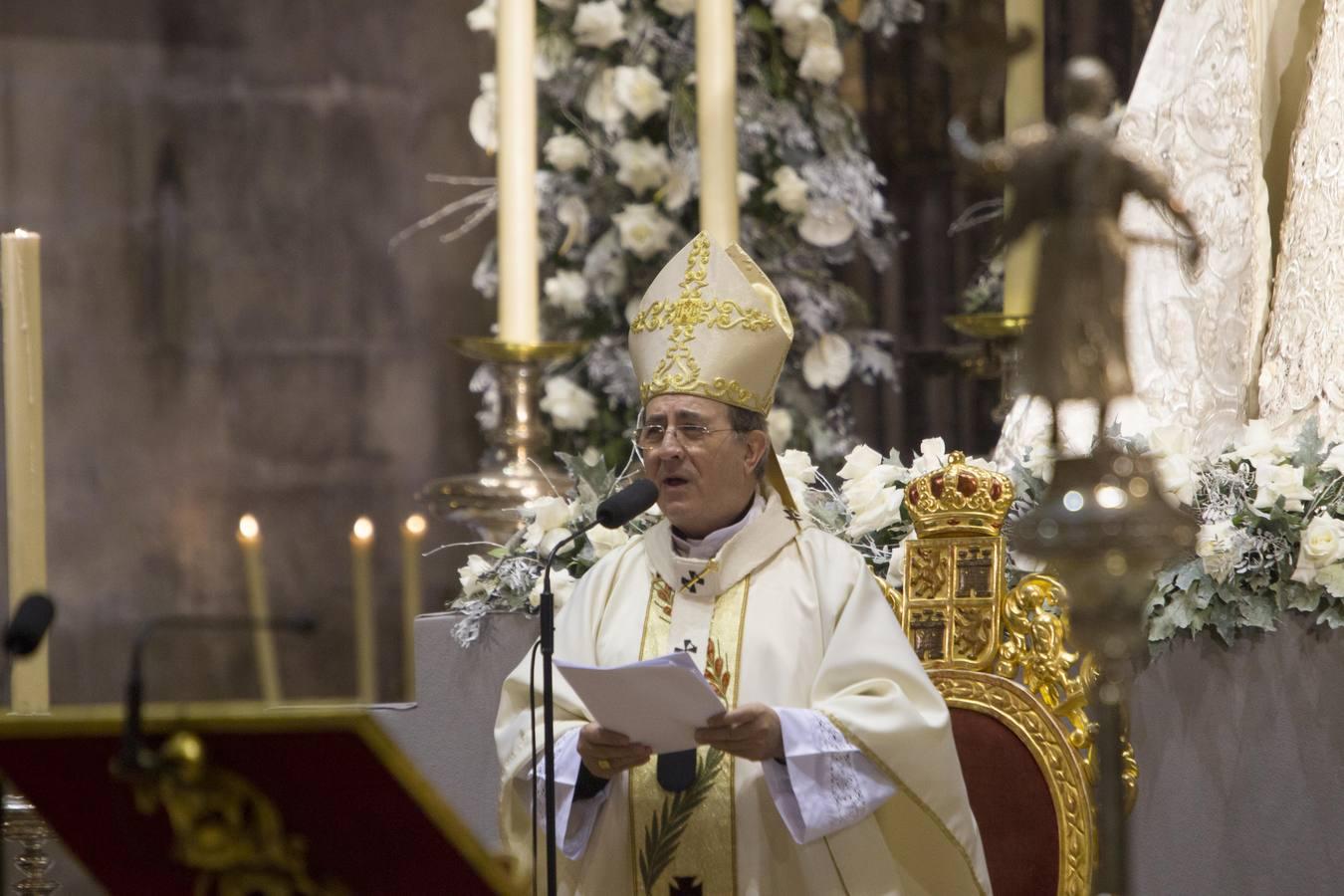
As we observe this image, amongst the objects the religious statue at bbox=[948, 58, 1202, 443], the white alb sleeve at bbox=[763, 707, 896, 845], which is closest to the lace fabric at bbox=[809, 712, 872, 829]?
the white alb sleeve at bbox=[763, 707, 896, 845]

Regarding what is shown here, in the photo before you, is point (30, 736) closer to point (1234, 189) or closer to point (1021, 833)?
point (1021, 833)

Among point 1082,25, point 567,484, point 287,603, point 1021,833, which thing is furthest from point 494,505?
point 1082,25

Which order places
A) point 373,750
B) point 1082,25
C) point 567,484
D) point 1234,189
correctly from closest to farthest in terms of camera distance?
1. point 373,750
2. point 1234,189
3. point 567,484
4. point 1082,25

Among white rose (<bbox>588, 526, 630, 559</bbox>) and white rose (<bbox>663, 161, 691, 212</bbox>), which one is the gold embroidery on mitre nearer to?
white rose (<bbox>588, 526, 630, 559</bbox>)

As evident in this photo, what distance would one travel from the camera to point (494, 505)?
15.2 feet

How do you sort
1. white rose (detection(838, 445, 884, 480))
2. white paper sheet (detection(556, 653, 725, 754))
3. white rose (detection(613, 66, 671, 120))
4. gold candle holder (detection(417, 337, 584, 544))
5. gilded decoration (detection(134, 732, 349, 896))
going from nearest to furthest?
gilded decoration (detection(134, 732, 349, 896))
white paper sheet (detection(556, 653, 725, 754))
white rose (detection(838, 445, 884, 480))
gold candle holder (detection(417, 337, 584, 544))
white rose (detection(613, 66, 671, 120))

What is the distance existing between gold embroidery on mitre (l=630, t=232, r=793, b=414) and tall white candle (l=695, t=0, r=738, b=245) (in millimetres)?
418

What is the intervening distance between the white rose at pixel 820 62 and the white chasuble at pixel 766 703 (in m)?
2.42

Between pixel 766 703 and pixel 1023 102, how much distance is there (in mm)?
1178

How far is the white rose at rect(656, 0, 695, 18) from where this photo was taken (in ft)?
19.6

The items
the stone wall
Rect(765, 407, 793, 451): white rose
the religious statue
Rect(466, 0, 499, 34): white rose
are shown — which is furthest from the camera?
the stone wall

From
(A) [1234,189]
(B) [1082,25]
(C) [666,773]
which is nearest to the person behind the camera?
(C) [666,773]

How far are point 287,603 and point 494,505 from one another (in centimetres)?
203

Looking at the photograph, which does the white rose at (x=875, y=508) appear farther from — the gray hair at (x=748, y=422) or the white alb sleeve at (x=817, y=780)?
the white alb sleeve at (x=817, y=780)
